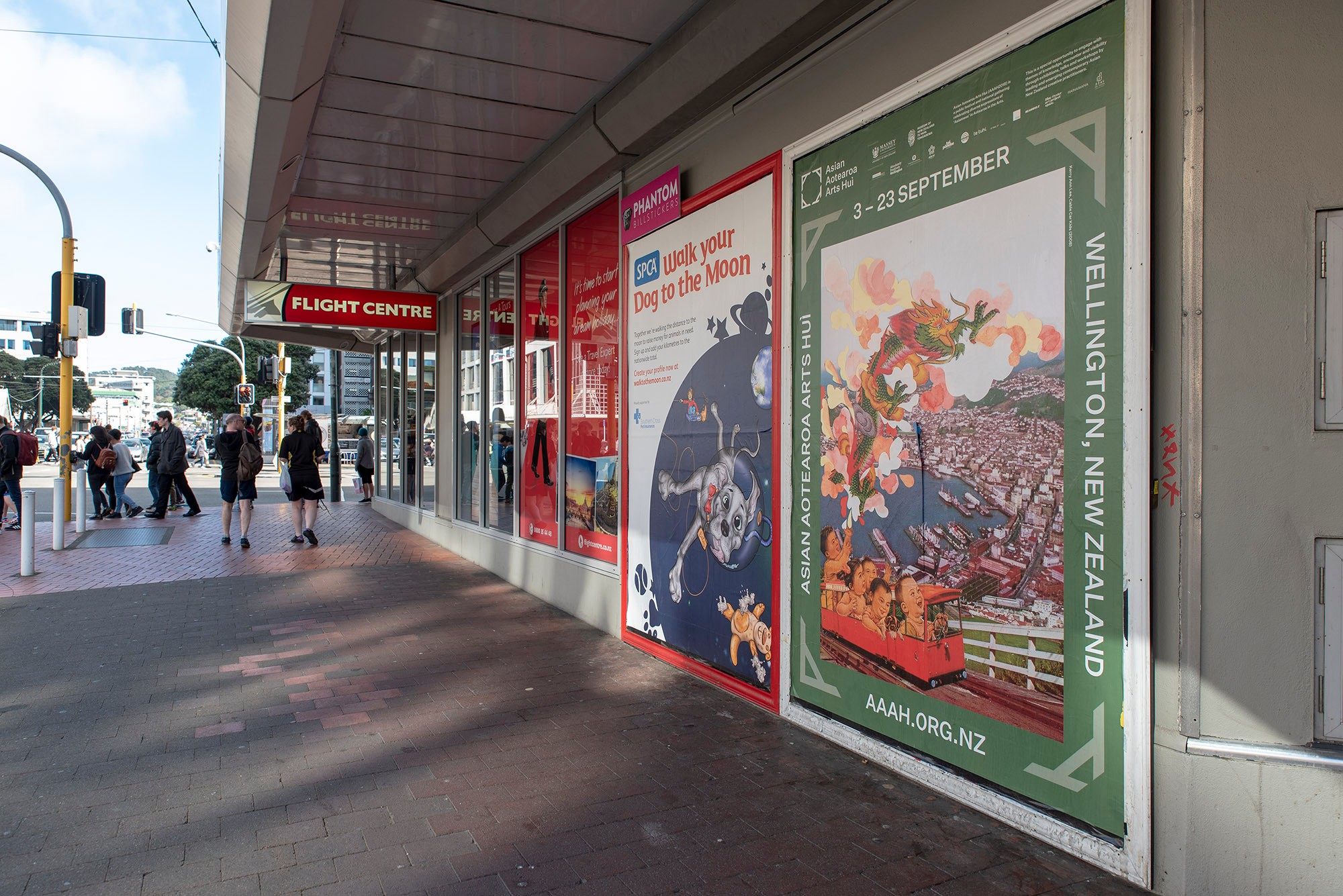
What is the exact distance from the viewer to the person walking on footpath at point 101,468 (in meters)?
15.3

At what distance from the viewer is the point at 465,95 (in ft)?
19.2

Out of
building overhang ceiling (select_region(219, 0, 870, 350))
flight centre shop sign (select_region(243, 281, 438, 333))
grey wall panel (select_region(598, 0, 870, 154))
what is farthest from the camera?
flight centre shop sign (select_region(243, 281, 438, 333))

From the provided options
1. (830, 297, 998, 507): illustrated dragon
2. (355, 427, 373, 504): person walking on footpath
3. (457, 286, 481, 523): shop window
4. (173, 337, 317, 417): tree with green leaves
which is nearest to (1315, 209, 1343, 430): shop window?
(830, 297, 998, 507): illustrated dragon

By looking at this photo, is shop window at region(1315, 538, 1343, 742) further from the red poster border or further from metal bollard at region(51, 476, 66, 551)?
metal bollard at region(51, 476, 66, 551)

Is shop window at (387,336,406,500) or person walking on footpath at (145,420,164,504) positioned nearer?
shop window at (387,336,406,500)

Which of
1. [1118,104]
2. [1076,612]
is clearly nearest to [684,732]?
[1076,612]

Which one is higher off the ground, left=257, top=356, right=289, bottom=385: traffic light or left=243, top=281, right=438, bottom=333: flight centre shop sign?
left=257, top=356, right=289, bottom=385: traffic light

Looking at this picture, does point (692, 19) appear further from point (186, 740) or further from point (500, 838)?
point (186, 740)

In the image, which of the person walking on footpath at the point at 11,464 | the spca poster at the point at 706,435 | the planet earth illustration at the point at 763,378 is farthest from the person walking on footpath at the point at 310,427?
the planet earth illustration at the point at 763,378

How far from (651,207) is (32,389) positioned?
111m

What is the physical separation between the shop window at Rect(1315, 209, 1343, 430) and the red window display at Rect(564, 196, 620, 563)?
4.64 metres

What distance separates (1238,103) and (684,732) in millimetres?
3624

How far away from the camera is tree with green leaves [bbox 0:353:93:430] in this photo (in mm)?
82038

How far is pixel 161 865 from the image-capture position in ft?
10.2
